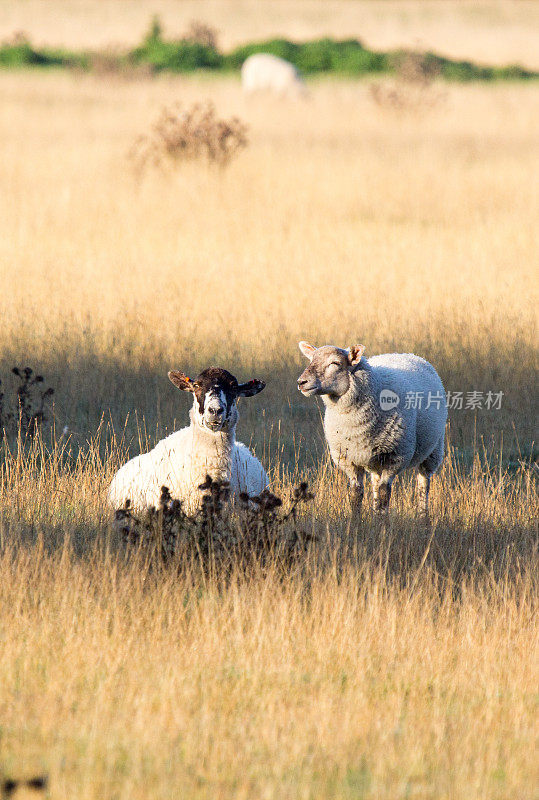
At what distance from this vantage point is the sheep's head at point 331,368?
261 inches

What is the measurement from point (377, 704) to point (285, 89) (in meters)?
36.7

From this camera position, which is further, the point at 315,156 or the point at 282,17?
the point at 282,17

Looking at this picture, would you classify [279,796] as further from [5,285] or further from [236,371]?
[5,285]

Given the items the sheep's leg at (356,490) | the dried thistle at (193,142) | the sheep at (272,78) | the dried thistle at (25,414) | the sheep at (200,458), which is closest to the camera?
the sheep at (200,458)

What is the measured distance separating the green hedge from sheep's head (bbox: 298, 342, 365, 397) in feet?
138

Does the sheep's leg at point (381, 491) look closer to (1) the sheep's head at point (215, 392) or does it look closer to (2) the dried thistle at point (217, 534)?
(2) the dried thistle at point (217, 534)

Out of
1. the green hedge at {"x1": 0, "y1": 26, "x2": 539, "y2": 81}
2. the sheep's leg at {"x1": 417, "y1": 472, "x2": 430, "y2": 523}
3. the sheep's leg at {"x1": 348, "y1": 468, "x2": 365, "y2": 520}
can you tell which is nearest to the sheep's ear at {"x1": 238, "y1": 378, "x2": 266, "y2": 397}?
the sheep's leg at {"x1": 348, "y1": 468, "x2": 365, "y2": 520}

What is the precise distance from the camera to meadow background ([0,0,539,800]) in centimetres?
387

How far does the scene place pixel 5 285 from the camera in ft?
39.5

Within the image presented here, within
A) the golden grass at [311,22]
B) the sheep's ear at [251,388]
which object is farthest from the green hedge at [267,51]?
the sheep's ear at [251,388]

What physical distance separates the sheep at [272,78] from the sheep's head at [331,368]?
32.9 meters

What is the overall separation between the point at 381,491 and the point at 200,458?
1.28m

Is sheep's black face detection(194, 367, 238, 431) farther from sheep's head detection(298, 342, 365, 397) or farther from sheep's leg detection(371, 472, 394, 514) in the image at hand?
sheep's leg detection(371, 472, 394, 514)

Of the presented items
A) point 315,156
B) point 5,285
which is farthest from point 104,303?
point 315,156
